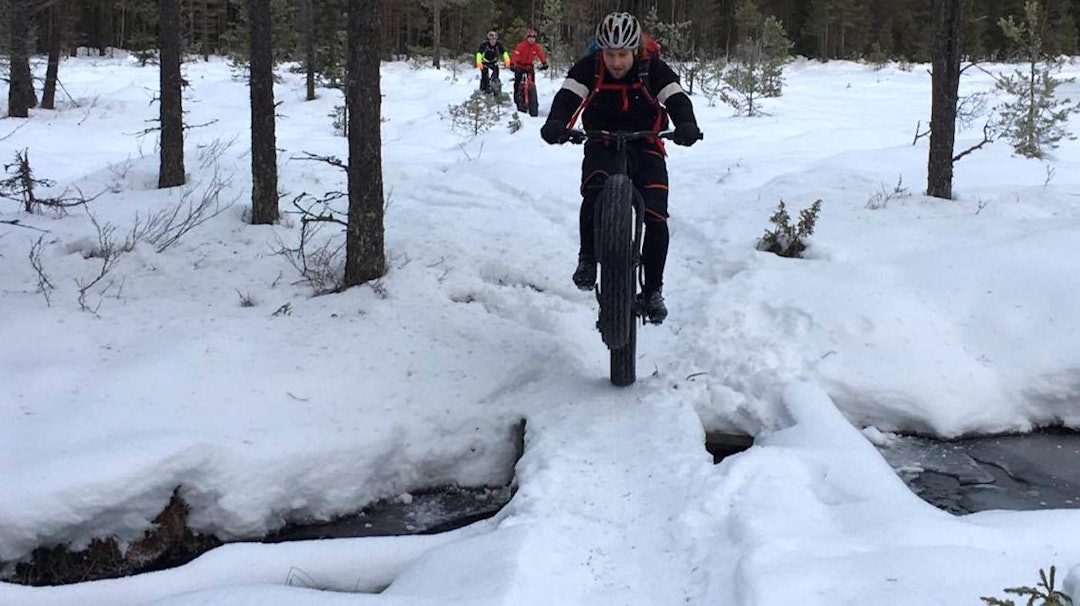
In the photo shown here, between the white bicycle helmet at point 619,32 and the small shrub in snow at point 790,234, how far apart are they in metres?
2.72

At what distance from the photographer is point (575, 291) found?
6.45 metres

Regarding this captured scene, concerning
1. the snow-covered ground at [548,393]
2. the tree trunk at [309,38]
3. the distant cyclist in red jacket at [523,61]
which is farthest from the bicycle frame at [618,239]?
the tree trunk at [309,38]

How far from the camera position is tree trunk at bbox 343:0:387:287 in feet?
18.8

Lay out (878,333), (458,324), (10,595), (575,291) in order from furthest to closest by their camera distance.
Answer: (575,291)
(458,324)
(878,333)
(10,595)

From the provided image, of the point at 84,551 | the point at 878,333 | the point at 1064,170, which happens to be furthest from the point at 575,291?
the point at 1064,170

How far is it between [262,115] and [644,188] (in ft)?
14.4

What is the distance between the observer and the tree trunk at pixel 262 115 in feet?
24.5

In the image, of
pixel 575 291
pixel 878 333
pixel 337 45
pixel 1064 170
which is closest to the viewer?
pixel 878 333

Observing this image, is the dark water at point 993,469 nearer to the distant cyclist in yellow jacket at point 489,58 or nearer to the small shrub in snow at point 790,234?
the small shrub in snow at point 790,234

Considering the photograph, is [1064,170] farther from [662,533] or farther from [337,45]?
[337,45]

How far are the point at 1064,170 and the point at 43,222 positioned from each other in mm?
11001

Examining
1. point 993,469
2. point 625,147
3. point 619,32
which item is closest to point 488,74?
point 619,32

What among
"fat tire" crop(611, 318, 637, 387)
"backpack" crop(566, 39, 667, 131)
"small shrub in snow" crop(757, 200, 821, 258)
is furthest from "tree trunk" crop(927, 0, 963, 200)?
"fat tire" crop(611, 318, 637, 387)

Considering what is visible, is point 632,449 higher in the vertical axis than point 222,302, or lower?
lower
